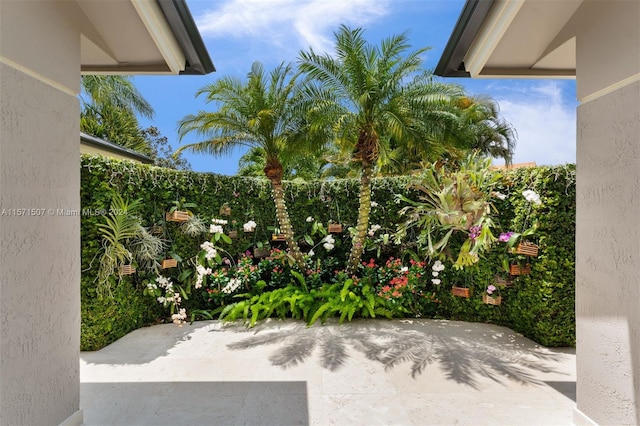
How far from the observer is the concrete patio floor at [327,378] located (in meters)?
3.07

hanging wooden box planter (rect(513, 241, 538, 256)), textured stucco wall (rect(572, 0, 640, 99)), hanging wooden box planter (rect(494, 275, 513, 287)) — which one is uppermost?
textured stucco wall (rect(572, 0, 640, 99))

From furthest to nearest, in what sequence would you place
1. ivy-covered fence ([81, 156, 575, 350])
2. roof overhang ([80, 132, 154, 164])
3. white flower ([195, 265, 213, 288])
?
roof overhang ([80, 132, 154, 164]) → white flower ([195, 265, 213, 288]) → ivy-covered fence ([81, 156, 575, 350])

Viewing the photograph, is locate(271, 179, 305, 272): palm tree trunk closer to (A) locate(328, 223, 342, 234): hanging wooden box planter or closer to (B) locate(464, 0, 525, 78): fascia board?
(A) locate(328, 223, 342, 234): hanging wooden box planter

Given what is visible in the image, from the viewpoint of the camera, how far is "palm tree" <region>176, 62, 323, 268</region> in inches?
245

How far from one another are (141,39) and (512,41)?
3.78m

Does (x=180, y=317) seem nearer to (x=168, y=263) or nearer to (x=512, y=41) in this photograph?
(x=168, y=263)

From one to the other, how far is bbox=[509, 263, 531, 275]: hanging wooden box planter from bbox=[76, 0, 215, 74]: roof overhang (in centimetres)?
548

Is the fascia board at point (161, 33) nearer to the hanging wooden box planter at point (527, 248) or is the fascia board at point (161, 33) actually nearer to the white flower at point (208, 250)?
the white flower at point (208, 250)

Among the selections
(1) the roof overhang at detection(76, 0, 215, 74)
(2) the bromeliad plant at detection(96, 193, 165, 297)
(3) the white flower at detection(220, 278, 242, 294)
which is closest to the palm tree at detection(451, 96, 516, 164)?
(3) the white flower at detection(220, 278, 242, 294)

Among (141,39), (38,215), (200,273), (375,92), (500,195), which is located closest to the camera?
(38,215)

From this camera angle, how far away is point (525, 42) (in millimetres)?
3184

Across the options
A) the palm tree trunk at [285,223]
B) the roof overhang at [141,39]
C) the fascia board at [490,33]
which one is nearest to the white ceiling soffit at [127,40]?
the roof overhang at [141,39]

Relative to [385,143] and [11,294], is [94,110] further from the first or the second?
[11,294]

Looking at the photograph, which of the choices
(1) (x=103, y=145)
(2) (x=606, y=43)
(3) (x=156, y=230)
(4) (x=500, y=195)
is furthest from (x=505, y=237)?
(1) (x=103, y=145)
